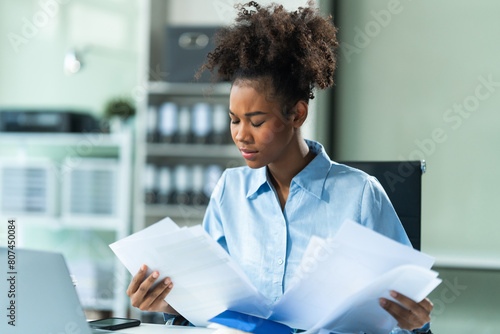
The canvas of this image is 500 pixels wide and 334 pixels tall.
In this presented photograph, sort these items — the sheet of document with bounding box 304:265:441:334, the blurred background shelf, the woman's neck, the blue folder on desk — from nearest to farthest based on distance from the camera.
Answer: the sheet of document with bounding box 304:265:441:334
the blue folder on desk
the woman's neck
the blurred background shelf

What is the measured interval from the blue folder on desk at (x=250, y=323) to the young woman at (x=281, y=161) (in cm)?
13

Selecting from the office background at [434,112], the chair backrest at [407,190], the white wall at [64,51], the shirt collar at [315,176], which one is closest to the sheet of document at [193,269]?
the shirt collar at [315,176]

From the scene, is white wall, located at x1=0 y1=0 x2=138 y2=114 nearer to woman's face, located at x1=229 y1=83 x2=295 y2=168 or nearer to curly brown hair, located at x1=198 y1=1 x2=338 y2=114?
curly brown hair, located at x1=198 y1=1 x2=338 y2=114

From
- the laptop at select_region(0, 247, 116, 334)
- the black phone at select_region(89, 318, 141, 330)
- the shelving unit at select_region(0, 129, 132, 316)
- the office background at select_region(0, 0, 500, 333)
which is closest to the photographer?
the laptop at select_region(0, 247, 116, 334)

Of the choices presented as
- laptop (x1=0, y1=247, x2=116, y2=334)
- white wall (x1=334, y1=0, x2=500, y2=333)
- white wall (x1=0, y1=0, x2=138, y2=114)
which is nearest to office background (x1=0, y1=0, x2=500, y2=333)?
white wall (x1=334, y1=0, x2=500, y2=333)

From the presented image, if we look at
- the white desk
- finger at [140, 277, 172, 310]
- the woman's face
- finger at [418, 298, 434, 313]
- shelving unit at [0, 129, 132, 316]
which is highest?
the woman's face

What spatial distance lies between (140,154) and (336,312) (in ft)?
8.45

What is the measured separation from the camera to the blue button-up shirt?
1297mm

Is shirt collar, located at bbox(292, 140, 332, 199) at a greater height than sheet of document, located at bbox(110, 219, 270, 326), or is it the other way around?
shirt collar, located at bbox(292, 140, 332, 199)

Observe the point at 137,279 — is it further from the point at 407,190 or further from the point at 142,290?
the point at 407,190

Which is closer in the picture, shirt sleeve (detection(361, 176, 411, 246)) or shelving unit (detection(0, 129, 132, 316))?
shirt sleeve (detection(361, 176, 411, 246))

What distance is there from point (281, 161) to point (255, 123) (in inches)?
5.9

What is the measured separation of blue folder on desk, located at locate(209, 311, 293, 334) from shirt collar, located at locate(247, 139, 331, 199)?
1.04ft

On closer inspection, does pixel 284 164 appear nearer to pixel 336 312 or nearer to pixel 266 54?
pixel 266 54
